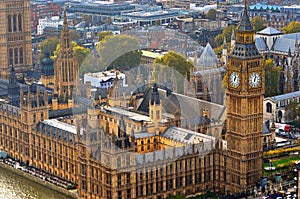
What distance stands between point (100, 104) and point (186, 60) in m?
34.3

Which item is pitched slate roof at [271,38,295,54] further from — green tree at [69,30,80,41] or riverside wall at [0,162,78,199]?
riverside wall at [0,162,78,199]

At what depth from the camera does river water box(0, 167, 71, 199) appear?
9817 centimetres

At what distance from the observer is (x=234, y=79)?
305 feet

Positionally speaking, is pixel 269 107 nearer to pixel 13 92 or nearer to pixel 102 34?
pixel 13 92

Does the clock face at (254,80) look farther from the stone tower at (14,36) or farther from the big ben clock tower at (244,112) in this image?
the stone tower at (14,36)

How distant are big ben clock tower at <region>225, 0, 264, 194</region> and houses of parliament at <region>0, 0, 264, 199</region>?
0.11 metres

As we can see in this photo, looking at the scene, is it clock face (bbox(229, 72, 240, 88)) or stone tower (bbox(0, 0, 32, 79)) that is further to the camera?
stone tower (bbox(0, 0, 32, 79))

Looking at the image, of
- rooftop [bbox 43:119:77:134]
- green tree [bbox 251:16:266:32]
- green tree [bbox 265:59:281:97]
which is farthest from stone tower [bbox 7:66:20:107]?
green tree [bbox 251:16:266:32]

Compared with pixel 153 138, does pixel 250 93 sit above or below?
above

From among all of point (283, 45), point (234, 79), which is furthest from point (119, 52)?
point (234, 79)

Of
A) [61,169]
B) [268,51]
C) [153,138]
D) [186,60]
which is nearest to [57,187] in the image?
[61,169]

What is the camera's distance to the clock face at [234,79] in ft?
303

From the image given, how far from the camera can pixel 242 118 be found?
92.6 m

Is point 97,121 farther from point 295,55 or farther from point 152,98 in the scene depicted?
point 295,55
